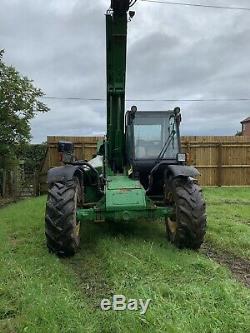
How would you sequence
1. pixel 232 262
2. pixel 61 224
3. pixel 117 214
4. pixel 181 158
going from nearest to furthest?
1. pixel 61 224
2. pixel 232 262
3. pixel 117 214
4. pixel 181 158

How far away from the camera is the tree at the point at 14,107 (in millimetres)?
15406

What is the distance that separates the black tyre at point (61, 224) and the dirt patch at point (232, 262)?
2.03m

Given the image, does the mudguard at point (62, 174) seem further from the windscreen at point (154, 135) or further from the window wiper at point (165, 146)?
the window wiper at point (165, 146)

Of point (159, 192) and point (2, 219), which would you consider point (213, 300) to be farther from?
point (2, 219)

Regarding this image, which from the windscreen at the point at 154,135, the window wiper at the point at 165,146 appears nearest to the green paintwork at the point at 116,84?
the windscreen at the point at 154,135

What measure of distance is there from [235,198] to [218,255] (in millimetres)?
7501

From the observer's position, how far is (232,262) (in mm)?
5805

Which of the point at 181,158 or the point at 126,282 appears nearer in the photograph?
the point at 126,282

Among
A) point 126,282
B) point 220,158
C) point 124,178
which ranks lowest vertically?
point 126,282

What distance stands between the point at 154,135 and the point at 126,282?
→ 11.0 ft

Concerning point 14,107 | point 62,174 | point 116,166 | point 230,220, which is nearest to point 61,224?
point 62,174

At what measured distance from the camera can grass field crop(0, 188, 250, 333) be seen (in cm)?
360

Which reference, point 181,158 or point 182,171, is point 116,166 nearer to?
point 181,158

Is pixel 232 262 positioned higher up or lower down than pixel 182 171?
lower down
